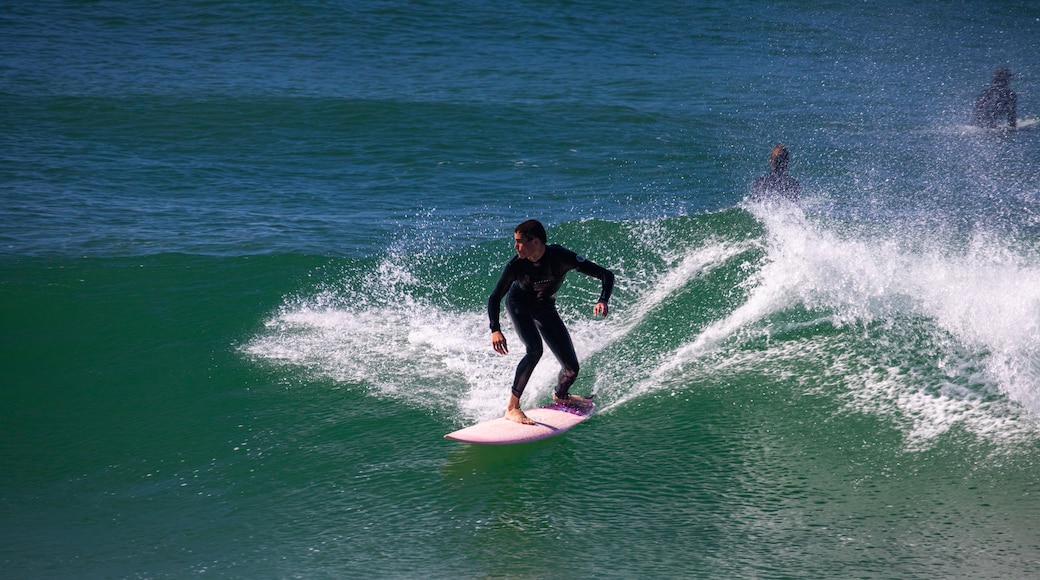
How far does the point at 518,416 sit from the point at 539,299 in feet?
2.95

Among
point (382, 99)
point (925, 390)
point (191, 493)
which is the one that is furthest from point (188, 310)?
point (382, 99)

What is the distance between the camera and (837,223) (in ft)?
37.3

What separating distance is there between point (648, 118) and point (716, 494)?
15.0 m

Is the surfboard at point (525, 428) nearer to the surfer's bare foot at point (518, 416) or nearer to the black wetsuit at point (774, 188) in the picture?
the surfer's bare foot at point (518, 416)

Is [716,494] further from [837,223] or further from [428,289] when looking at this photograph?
[837,223]

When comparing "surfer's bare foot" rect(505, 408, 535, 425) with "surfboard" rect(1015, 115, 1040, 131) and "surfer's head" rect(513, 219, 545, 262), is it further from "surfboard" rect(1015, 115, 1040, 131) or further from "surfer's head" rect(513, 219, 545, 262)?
"surfboard" rect(1015, 115, 1040, 131)

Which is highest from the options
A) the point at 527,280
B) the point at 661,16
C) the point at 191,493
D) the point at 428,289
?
the point at 661,16

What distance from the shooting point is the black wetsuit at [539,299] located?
21.0 feet

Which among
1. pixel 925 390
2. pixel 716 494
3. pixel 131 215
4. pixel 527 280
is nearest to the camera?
pixel 716 494

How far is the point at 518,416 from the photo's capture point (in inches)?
264

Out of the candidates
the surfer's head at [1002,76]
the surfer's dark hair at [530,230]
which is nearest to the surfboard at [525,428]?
the surfer's dark hair at [530,230]

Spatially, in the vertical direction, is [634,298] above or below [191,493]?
above

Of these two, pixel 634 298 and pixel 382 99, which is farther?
pixel 382 99

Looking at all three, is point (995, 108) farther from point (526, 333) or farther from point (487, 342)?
point (526, 333)
